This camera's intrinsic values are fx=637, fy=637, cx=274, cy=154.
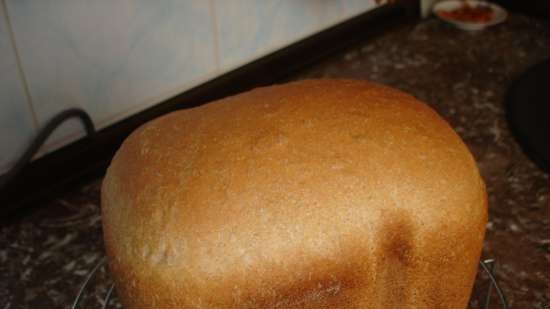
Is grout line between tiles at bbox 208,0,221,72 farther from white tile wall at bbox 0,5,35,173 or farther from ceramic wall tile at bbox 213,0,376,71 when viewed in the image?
white tile wall at bbox 0,5,35,173

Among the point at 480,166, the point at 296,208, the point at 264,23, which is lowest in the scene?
the point at 480,166

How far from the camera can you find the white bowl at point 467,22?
4.39ft

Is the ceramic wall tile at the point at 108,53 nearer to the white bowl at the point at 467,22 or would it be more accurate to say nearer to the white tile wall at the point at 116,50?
the white tile wall at the point at 116,50

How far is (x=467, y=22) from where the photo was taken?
1339mm

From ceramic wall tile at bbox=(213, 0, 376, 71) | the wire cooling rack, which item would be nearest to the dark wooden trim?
ceramic wall tile at bbox=(213, 0, 376, 71)

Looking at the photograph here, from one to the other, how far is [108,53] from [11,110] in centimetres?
16

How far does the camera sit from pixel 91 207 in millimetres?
889

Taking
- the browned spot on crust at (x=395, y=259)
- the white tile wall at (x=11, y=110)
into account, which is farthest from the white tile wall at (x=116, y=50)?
the browned spot on crust at (x=395, y=259)

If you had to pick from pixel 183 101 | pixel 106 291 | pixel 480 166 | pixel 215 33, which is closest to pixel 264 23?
pixel 215 33

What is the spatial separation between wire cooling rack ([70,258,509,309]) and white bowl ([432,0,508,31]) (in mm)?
699

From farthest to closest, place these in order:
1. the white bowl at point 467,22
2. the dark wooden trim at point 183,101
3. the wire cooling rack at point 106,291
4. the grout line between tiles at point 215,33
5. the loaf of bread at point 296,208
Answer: the white bowl at point 467,22 → the grout line between tiles at point 215,33 → the dark wooden trim at point 183,101 → the wire cooling rack at point 106,291 → the loaf of bread at point 296,208

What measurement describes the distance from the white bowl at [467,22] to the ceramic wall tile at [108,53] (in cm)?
58

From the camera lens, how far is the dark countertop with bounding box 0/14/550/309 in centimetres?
77

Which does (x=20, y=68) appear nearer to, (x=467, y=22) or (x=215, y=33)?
(x=215, y=33)
